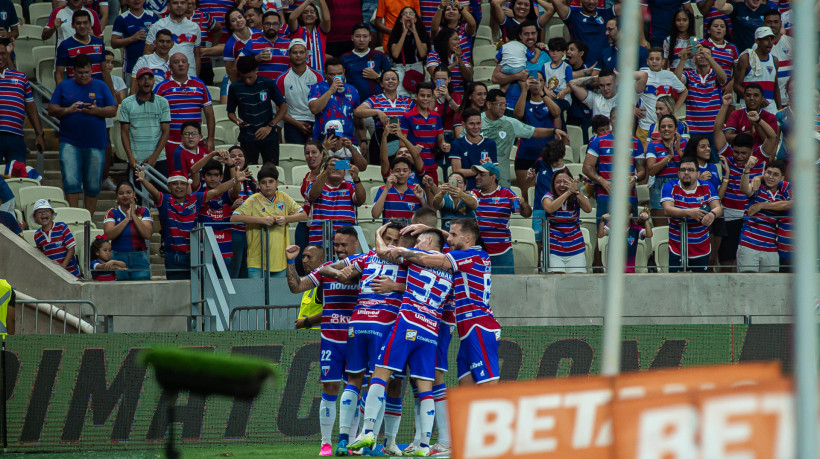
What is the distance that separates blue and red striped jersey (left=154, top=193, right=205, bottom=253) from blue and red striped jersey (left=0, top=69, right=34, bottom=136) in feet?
10.6

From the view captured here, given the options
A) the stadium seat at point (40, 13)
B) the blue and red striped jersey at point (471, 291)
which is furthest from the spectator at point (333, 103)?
the stadium seat at point (40, 13)

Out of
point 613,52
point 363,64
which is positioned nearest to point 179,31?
point 363,64

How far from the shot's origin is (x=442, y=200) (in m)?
13.4

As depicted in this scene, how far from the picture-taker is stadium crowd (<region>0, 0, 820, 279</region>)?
13.4 meters

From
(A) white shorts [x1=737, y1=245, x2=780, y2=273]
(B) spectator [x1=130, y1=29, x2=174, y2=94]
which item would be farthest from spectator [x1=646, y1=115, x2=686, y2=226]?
(B) spectator [x1=130, y1=29, x2=174, y2=94]

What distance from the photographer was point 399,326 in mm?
9859

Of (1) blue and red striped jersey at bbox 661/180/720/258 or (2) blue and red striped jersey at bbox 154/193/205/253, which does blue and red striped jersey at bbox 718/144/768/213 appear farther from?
(2) blue and red striped jersey at bbox 154/193/205/253

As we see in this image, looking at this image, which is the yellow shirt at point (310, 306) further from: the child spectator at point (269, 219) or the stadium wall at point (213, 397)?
the child spectator at point (269, 219)

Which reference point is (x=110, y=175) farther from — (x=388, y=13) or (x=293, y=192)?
(x=388, y=13)

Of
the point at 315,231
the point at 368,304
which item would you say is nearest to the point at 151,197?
the point at 315,231

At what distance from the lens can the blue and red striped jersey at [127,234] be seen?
13.3 metres

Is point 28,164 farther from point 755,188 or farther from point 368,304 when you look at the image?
point 755,188

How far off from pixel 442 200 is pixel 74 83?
5.67 m

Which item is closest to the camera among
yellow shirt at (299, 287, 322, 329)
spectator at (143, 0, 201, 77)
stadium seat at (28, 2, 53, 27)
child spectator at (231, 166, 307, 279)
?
yellow shirt at (299, 287, 322, 329)
